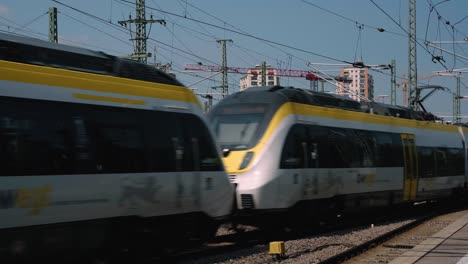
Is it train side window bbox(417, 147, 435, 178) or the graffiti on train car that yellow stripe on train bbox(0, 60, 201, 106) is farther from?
train side window bbox(417, 147, 435, 178)

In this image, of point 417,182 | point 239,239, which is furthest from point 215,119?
point 417,182

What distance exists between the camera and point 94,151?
8.61 metres

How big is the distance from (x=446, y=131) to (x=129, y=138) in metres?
17.4

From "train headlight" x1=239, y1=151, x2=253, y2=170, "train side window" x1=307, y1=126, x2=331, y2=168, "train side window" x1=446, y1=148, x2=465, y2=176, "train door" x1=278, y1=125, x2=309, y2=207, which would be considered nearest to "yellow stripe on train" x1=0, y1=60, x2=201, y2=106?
"train headlight" x1=239, y1=151, x2=253, y2=170

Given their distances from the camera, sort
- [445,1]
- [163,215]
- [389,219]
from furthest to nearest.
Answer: [445,1], [389,219], [163,215]

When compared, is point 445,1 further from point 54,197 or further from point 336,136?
point 54,197

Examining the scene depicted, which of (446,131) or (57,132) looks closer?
(57,132)

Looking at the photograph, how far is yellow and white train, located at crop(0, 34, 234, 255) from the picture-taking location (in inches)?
296

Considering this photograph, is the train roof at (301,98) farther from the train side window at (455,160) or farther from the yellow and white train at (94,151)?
the train side window at (455,160)

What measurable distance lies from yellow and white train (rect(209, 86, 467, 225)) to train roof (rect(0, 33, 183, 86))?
9.66ft

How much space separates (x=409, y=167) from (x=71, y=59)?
1356cm

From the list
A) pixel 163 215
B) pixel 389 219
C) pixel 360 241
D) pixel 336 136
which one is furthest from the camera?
pixel 389 219

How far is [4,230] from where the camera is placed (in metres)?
7.23

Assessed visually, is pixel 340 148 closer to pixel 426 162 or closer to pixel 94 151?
pixel 426 162
